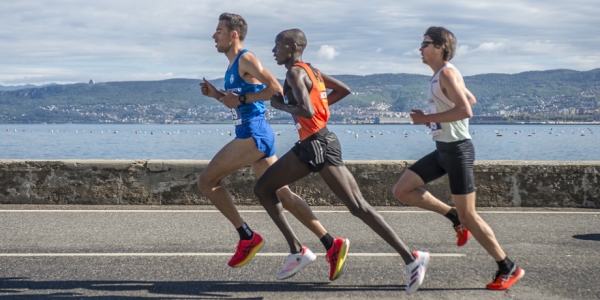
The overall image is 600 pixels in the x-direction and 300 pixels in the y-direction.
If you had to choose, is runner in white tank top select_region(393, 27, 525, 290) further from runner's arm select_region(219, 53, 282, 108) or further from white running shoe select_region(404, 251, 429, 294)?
runner's arm select_region(219, 53, 282, 108)

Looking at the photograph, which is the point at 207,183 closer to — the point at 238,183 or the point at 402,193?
the point at 402,193

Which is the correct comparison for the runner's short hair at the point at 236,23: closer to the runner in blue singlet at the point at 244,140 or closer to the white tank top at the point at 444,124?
the runner in blue singlet at the point at 244,140

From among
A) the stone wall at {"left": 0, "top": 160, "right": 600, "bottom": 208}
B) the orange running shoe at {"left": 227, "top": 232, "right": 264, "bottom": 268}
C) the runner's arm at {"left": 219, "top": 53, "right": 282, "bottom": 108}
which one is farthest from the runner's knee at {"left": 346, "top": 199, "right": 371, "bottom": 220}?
the stone wall at {"left": 0, "top": 160, "right": 600, "bottom": 208}

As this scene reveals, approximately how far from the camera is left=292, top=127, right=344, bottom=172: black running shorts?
5.02m

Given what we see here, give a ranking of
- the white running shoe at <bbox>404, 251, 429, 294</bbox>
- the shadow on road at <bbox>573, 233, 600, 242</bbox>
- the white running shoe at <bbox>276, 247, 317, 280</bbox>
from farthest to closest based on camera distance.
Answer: the shadow on road at <bbox>573, 233, 600, 242</bbox> < the white running shoe at <bbox>276, 247, 317, 280</bbox> < the white running shoe at <bbox>404, 251, 429, 294</bbox>

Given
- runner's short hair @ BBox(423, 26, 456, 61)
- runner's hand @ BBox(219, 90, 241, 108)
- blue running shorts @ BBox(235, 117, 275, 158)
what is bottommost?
blue running shorts @ BBox(235, 117, 275, 158)

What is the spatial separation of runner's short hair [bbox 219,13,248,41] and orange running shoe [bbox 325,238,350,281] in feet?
6.04

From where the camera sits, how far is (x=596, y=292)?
16.6 ft

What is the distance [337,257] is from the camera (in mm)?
5219

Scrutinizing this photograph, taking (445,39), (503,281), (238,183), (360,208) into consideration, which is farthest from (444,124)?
(238,183)

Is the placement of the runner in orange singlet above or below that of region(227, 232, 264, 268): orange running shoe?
above

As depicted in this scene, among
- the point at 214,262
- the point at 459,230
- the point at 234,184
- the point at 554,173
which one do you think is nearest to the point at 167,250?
the point at 214,262

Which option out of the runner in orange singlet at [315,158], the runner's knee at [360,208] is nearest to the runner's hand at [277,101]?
the runner in orange singlet at [315,158]

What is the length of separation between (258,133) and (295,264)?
104 centimetres
